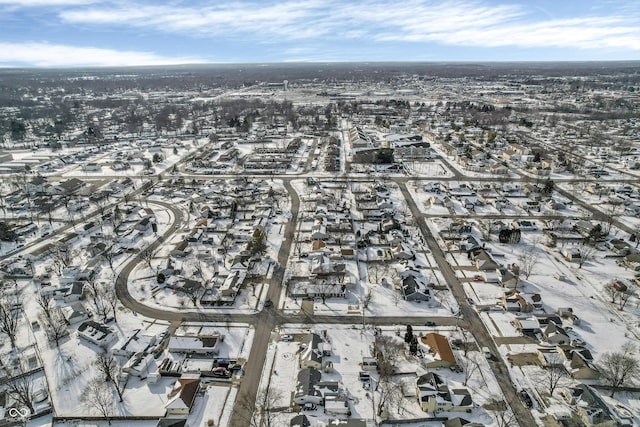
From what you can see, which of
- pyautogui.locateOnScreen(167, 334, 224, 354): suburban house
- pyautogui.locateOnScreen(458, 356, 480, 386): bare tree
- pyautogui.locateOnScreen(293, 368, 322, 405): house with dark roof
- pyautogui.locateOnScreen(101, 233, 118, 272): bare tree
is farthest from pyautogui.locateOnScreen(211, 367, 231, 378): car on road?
pyautogui.locateOnScreen(101, 233, 118, 272): bare tree

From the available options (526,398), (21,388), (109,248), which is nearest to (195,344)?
(21,388)

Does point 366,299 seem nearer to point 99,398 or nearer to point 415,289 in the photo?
point 415,289

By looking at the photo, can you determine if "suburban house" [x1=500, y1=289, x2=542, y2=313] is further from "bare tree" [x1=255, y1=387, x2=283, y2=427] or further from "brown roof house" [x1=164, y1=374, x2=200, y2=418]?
"brown roof house" [x1=164, y1=374, x2=200, y2=418]

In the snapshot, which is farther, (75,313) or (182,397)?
(75,313)

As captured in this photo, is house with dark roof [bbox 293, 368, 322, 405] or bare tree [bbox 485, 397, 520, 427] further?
house with dark roof [bbox 293, 368, 322, 405]

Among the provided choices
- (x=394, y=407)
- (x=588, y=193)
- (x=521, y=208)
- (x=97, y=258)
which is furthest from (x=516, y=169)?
(x=97, y=258)

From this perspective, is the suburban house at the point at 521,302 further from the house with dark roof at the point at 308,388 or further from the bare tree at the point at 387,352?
the house with dark roof at the point at 308,388

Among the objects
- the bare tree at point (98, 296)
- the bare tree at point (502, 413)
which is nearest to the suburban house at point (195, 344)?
the bare tree at point (98, 296)
